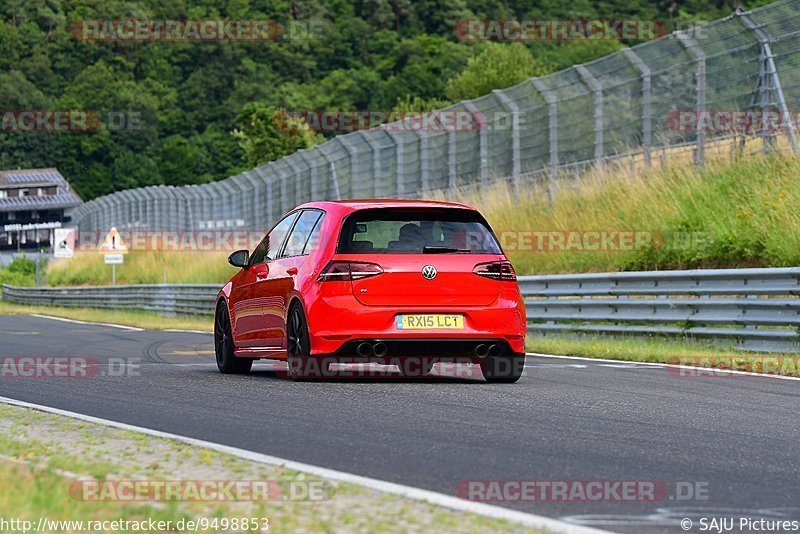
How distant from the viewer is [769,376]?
12.4m

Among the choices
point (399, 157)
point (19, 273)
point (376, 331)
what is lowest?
point (376, 331)

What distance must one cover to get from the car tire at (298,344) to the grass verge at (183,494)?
369cm

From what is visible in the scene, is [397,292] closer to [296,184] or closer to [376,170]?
[376,170]

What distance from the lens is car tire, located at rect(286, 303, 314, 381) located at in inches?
450

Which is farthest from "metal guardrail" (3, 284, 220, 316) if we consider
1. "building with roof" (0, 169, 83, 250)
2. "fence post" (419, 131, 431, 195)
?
"building with roof" (0, 169, 83, 250)

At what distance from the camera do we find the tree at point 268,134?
12100 cm

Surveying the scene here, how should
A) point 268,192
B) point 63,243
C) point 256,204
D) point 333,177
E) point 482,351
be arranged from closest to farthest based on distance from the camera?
point 482,351
point 333,177
point 268,192
point 256,204
point 63,243

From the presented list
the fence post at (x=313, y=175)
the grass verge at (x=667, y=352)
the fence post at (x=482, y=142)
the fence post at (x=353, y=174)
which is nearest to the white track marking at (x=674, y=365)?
the grass verge at (x=667, y=352)

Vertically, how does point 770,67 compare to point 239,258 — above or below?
above

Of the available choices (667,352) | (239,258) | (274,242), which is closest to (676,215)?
(667,352)

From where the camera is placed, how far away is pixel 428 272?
11.3 metres

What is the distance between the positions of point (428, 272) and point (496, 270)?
597 mm

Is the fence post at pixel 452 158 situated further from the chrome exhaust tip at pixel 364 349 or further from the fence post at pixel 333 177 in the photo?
the chrome exhaust tip at pixel 364 349

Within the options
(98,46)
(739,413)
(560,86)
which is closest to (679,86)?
(560,86)
